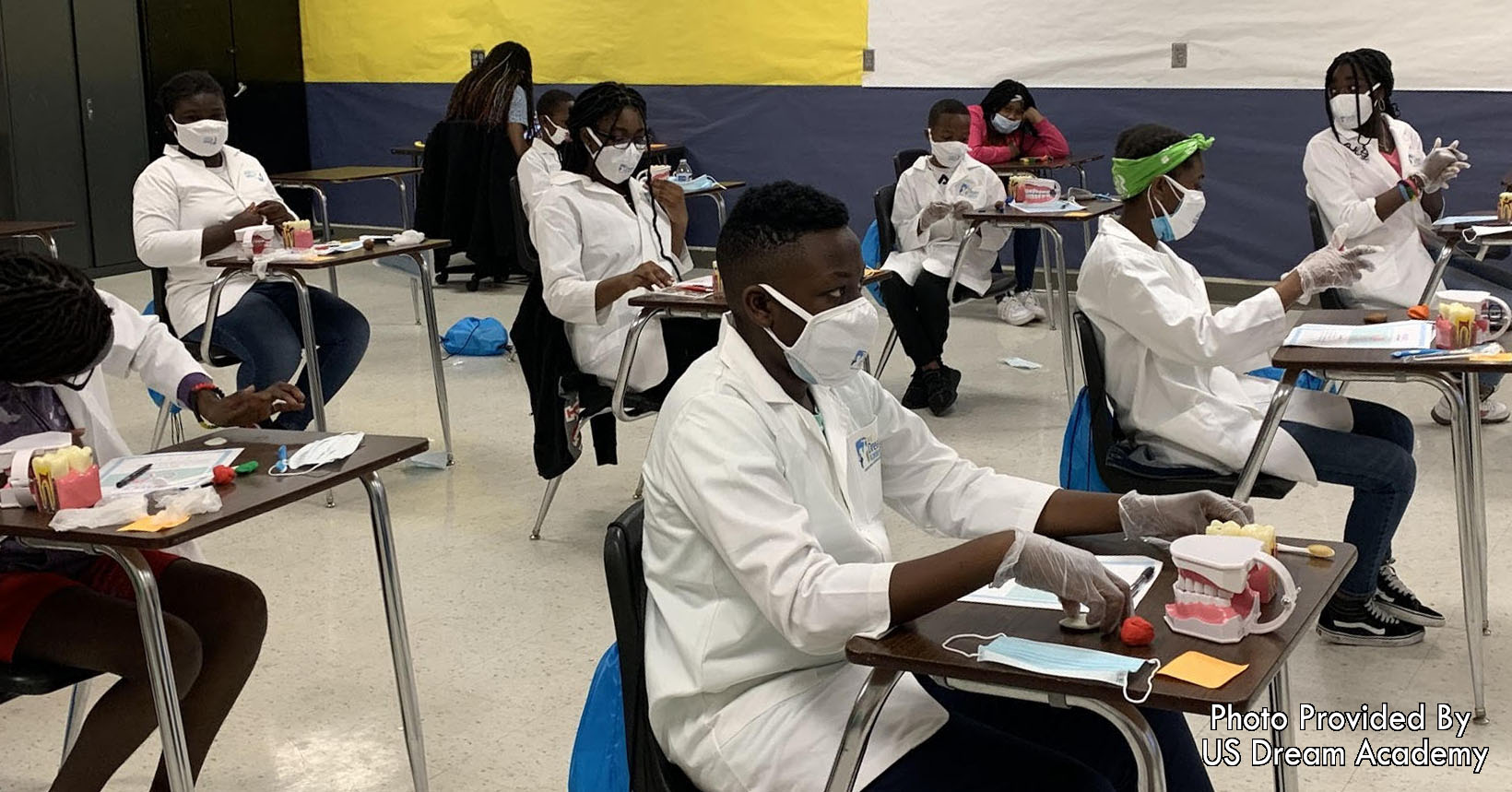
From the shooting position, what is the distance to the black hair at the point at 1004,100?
746 cm

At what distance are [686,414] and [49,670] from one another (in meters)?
1.12

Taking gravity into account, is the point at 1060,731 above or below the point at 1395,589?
above

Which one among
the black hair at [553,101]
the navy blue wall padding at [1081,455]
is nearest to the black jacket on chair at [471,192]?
the black hair at [553,101]

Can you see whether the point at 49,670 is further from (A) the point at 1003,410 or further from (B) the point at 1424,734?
(A) the point at 1003,410

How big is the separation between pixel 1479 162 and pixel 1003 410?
3.08 metres

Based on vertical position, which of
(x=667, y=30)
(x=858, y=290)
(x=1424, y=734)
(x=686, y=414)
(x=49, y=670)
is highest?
(x=667, y=30)

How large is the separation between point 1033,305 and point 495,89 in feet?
9.50

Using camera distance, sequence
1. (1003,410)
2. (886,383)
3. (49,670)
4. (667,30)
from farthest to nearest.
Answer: (667,30), (886,383), (1003,410), (49,670)

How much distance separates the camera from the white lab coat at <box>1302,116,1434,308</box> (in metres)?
4.89

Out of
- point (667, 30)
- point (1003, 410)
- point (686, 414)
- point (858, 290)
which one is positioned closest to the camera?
point (686, 414)

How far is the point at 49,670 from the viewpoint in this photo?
2.23 m

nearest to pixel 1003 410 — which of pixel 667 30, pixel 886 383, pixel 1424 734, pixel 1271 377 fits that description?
pixel 886 383

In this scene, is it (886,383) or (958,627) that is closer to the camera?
(958,627)

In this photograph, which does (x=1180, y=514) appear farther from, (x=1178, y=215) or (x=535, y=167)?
(x=535, y=167)
